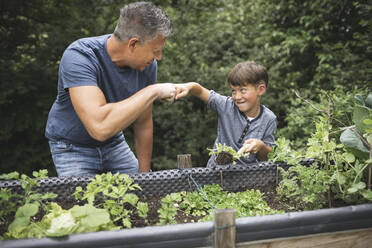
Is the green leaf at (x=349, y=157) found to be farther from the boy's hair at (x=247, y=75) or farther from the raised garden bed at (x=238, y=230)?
the boy's hair at (x=247, y=75)

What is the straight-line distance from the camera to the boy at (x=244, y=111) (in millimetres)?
2510

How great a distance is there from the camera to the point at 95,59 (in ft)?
6.63

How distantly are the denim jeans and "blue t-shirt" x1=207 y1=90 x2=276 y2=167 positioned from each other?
687mm

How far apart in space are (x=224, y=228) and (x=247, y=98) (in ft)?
4.84

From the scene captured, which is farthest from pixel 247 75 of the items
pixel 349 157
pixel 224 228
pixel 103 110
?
pixel 224 228

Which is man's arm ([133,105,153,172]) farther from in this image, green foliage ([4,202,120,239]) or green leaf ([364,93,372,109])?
green leaf ([364,93,372,109])

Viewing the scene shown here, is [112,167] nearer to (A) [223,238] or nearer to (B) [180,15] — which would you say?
(A) [223,238]

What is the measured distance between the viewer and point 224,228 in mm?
1228

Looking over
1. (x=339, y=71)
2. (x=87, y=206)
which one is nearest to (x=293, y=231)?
(x=87, y=206)

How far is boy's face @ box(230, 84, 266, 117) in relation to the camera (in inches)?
99.7

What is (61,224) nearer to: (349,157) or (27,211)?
(27,211)

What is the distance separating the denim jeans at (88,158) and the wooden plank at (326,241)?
130 centimetres

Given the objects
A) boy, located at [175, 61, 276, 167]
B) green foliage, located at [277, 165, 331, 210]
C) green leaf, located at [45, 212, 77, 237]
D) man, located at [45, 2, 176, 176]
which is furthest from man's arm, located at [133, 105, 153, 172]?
green leaf, located at [45, 212, 77, 237]

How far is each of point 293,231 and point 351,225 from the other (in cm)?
28
